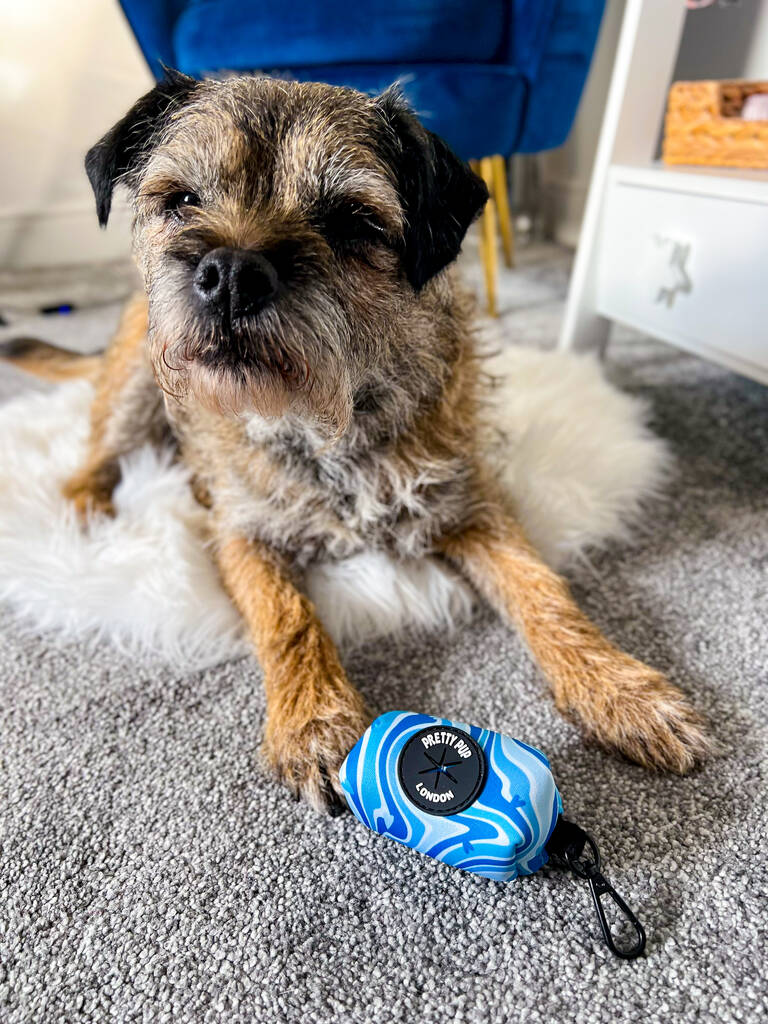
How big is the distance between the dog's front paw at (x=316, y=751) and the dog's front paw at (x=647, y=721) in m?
0.33

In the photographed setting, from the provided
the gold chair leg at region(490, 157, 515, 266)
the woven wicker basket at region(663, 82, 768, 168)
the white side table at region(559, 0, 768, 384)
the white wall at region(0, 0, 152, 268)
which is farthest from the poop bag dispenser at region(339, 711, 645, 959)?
the white wall at region(0, 0, 152, 268)

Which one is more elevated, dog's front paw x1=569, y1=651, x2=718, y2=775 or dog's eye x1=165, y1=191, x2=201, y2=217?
dog's eye x1=165, y1=191, x2=201, y2=217

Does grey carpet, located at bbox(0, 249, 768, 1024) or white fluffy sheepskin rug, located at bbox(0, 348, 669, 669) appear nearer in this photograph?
grey carpet, located at bbox(0, 249, 768, 1024)

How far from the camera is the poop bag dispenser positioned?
0.72 m

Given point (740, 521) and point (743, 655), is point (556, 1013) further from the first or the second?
point (740, 521)

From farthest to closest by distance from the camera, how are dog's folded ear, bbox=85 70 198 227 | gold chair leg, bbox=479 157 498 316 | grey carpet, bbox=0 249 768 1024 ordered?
1. gold chair leg, bbox=479 157 498 316
2. dog's folded ear, bbox=85 70 198 227
3. grey carpet, bbox=0 249 768 1024

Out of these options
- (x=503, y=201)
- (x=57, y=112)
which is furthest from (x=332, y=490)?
(x=57, y=112)

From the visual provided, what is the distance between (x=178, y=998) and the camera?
0.70 m

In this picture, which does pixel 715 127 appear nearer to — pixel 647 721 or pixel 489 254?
pixel 489 254

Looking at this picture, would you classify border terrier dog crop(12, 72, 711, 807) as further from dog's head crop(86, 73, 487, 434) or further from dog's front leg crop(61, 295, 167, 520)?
dog's front leg crop(61, 295, 167, 520)

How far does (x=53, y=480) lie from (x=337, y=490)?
2.55 ft

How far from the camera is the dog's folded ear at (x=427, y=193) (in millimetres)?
988

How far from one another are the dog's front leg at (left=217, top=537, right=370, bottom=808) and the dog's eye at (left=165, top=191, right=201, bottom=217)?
57cm

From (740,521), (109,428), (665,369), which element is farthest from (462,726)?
(665,369)
